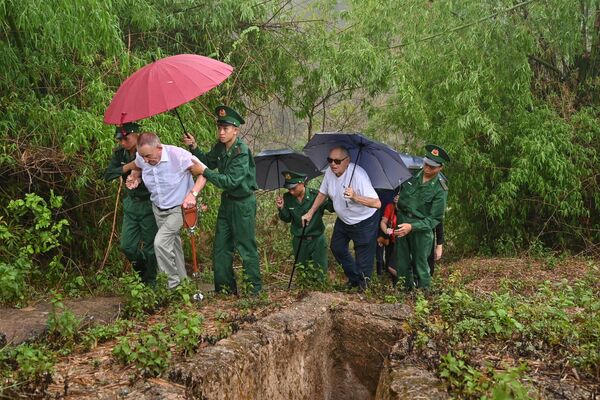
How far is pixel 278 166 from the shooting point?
300 inches

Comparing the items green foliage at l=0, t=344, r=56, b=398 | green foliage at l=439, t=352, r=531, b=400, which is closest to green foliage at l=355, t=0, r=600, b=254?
green foliage at l=439, t=352, r=531, b=400

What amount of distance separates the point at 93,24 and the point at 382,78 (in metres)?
5.22

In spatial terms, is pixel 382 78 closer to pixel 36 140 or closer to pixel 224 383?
pixel 36 140

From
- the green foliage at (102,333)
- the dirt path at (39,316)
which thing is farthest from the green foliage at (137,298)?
the green foliage at (102,333)

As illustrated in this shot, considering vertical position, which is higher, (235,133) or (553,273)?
(235,133)

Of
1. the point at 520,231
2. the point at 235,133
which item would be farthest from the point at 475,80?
the point at 235,133

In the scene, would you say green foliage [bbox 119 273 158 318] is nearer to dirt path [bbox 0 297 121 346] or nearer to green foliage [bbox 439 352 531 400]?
dirt path [bbox 0 297 121 346]

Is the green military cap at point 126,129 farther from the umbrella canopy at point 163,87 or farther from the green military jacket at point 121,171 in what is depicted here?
the umbrella canopy at point 163,87

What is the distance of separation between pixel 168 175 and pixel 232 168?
1.78 ft

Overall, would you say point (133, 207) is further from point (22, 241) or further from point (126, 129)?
point (22, 241)

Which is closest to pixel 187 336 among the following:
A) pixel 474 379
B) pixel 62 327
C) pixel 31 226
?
pixel 62 327

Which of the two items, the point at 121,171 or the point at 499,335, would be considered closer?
the point at 499,335

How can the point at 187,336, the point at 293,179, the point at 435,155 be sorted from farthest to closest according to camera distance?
the point at 293,179, the point at 435,155, the point at 187,336

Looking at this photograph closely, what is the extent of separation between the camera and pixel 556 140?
10.2 metres
